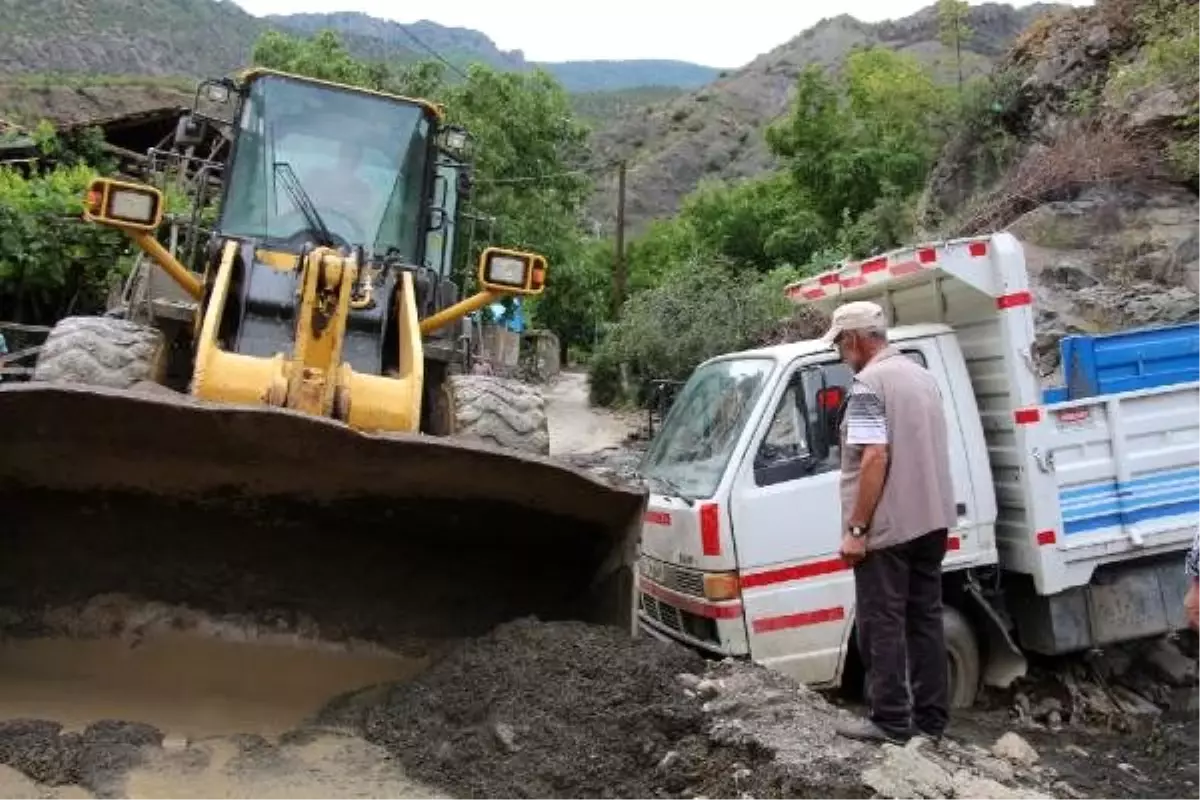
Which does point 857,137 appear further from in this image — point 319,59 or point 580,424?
point 580,424

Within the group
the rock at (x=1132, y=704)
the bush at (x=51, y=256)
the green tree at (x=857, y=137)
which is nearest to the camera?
the rock at (x=1132, y=704)

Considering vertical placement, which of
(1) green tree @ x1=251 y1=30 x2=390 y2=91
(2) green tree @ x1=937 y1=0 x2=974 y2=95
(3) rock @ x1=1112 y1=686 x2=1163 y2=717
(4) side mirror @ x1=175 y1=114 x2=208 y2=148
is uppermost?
(2) green tree @ x1=937 y1=0 x2=974 y2=95

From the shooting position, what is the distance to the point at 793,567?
18.6 feet

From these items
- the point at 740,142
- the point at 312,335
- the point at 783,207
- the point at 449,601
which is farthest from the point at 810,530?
the point at 740,142

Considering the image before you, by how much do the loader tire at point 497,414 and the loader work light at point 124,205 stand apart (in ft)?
5.19

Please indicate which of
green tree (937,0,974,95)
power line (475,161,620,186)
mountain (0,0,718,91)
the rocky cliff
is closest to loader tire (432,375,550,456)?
the rocky cliff

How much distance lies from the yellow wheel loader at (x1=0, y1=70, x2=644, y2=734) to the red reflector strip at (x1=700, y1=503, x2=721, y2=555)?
832 mm

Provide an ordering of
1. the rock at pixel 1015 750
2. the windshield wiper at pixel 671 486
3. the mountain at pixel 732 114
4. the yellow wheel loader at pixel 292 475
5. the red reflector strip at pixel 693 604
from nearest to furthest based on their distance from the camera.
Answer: the yellow wheel loader at pixel 292 475 < the rock at pixel 1015 750 < the red reflector strip at pixel 693 604 < the windshield wiper at pixel 671 486 < the mountain at pixel 732 114

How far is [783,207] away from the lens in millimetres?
32375

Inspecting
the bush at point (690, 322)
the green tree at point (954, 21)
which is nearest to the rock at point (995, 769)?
the bush at point (690, 322)

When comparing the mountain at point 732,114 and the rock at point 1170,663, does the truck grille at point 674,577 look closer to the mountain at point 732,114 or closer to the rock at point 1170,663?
the rock at point 1170,663

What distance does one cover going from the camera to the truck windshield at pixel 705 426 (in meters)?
5.93

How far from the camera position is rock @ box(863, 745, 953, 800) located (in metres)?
3.38

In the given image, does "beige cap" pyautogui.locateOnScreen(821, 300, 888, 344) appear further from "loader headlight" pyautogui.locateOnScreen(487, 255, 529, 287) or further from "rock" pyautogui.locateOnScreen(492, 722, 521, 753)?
"loader headlight" pyautogui.locateOnScreen(487, 255, 529, 287)
